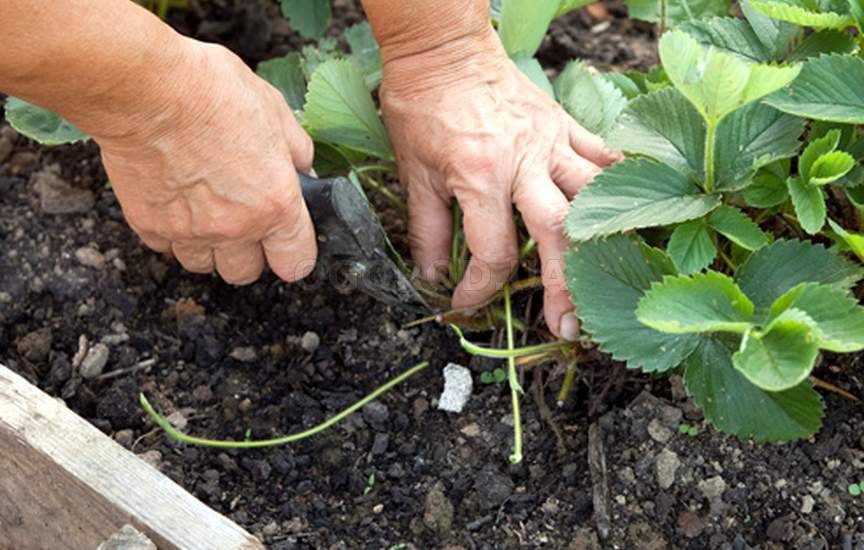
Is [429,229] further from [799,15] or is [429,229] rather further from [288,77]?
[799,15]

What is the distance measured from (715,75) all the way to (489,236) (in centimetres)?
45

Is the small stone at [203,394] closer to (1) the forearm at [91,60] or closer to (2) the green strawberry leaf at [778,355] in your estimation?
(1) the forearm at [91,60]

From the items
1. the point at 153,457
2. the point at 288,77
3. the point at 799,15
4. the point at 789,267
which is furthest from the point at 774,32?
the point at 153,457

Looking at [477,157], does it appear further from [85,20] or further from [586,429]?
[85,20]

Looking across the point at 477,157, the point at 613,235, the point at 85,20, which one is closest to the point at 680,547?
the point at 613,235

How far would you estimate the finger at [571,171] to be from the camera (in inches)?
57.3

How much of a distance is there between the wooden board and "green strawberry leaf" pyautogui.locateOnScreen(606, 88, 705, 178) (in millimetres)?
618

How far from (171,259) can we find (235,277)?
275mm

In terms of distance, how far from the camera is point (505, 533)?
143cm

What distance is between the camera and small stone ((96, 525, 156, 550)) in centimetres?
118

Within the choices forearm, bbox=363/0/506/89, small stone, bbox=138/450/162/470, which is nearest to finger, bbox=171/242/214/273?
small stone, bbox=138/450/162/470

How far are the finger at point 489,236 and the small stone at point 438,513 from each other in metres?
0.29

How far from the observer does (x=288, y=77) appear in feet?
5.70

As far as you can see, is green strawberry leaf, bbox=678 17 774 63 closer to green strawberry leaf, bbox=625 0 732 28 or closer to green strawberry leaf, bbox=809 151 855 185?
green strawberry leaf, bbox=625 0 732 28
